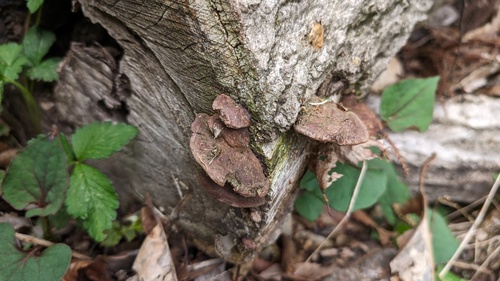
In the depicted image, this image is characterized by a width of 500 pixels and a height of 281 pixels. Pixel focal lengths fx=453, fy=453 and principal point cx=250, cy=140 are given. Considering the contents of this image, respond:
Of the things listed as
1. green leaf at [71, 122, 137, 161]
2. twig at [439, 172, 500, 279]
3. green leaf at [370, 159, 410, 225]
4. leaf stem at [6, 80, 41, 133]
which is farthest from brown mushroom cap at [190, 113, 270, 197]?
twig at [439, 172, 500, 279]

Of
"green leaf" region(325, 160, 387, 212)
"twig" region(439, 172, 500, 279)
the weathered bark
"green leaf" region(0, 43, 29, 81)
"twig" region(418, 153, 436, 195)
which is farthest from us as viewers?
"twig" region(418, 153, 436, 195)

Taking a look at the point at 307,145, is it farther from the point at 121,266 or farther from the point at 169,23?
the point at 121,266

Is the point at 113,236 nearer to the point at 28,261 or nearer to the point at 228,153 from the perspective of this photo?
the point at 28,261

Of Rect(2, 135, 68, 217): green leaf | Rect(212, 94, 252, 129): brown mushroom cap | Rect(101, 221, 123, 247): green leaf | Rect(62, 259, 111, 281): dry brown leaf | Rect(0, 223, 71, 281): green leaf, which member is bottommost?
Rect(62, 259, 111, 281): dry brown leaf

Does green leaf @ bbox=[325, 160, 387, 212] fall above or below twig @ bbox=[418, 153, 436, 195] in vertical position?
below

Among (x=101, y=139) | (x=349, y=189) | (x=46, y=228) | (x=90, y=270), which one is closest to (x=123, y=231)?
(x=90, y=270)

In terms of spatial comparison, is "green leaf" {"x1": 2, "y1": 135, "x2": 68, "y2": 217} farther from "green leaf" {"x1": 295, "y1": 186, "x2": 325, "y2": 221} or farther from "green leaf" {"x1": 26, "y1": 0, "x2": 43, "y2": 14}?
"green leaf" {"x1": 295, "y1": 186, "x2": 325, "y2": 221}
